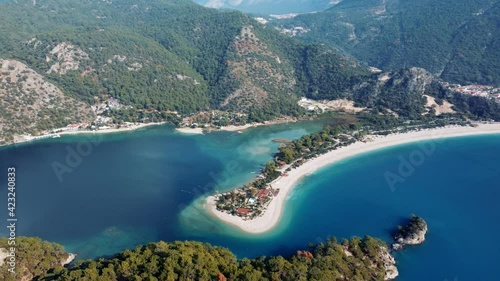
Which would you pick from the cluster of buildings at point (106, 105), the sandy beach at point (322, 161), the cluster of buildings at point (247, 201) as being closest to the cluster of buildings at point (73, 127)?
the cluster of buildings at point (106, 105)

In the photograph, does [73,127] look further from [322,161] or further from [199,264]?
[199,264]

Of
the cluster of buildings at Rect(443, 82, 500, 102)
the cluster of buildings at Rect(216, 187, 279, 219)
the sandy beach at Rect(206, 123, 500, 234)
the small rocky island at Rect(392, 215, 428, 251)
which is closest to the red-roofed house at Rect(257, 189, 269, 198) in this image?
the cluster of buildings at Rect(216, 187, 279, 219)

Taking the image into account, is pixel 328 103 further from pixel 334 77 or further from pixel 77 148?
pixel 77 148

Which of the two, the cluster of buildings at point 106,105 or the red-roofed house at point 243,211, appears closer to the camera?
the red-roofed house at point 243,211

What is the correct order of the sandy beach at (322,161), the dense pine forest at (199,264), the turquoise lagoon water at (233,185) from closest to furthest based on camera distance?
the dense pine forest at (199,264), the turquoise lagoon water at (233,185), the sandy beach at (322,161)

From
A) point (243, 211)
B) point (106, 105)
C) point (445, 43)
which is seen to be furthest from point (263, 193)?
point (445, 43)

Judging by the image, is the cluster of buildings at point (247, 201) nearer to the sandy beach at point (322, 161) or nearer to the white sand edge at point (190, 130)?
the sandy beach at point (322, 161)

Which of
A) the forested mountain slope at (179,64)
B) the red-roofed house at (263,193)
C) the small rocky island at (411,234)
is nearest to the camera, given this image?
the small rocky island at (411,234)

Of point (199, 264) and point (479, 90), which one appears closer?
point (199, 264)
